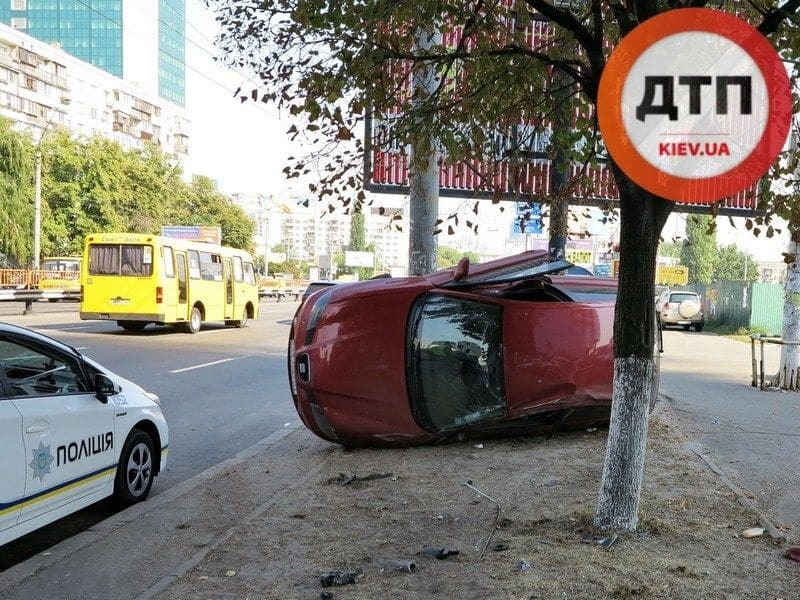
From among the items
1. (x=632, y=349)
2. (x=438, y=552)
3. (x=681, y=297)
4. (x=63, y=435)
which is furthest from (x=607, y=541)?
(x=681, y=297)

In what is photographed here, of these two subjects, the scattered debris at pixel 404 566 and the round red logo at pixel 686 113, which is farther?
the scattered debris at pixel 404 566

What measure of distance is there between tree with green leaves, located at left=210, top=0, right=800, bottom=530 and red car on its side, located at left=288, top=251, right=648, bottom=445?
1.28 metres

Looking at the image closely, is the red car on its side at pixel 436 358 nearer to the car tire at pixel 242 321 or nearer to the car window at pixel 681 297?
the car tire at pixel 242 321

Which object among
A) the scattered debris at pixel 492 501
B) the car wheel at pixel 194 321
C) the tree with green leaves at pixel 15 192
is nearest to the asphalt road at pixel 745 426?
the scattered debris at pixel 492 501

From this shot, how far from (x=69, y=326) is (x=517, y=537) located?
2017cm

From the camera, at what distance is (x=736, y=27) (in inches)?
158

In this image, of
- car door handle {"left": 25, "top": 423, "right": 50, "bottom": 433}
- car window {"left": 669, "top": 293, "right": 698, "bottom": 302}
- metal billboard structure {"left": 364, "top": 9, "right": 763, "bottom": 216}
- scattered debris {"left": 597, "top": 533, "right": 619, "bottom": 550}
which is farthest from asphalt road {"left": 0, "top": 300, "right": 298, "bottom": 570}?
car window {"left": 669, "top": 293, "right": 698, "bottom": 302}

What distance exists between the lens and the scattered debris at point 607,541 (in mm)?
4215

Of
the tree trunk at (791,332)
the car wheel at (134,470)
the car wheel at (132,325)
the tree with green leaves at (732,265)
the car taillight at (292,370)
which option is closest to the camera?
the car wheel at (134,470)

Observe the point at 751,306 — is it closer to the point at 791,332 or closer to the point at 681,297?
the point at 681,297

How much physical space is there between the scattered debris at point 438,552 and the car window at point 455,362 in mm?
2356

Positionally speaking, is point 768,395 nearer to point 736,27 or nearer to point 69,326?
point 736,27

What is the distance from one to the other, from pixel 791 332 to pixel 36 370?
435 inches

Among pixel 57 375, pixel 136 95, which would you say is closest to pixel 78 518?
pixel 57 375
